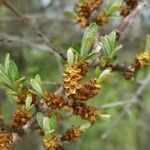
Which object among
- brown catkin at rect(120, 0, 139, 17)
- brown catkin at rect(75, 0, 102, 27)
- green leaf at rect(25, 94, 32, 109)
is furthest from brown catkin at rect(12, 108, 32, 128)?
brown catkin at rect(120, 0, 139, 17)

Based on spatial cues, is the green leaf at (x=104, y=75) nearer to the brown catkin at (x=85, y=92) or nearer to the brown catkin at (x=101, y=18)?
the brown catkin at (x=85, y=92)

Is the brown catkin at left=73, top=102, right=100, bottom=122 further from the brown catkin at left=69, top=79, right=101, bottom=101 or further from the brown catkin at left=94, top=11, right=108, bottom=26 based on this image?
the brown catkin at left=94, top=11, right=108, bottom=26

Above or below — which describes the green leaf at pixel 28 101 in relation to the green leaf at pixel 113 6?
below

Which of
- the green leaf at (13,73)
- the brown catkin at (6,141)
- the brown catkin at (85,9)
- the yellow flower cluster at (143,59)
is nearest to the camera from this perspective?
the brown catkin at (6,141)

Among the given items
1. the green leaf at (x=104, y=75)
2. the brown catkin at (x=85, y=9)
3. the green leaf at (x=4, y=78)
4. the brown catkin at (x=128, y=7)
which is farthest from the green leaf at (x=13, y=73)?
the brown catkin at (x=128, y=7)

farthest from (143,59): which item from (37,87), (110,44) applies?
(37,87)

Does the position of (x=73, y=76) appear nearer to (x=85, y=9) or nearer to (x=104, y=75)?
(x=104, y=75)
